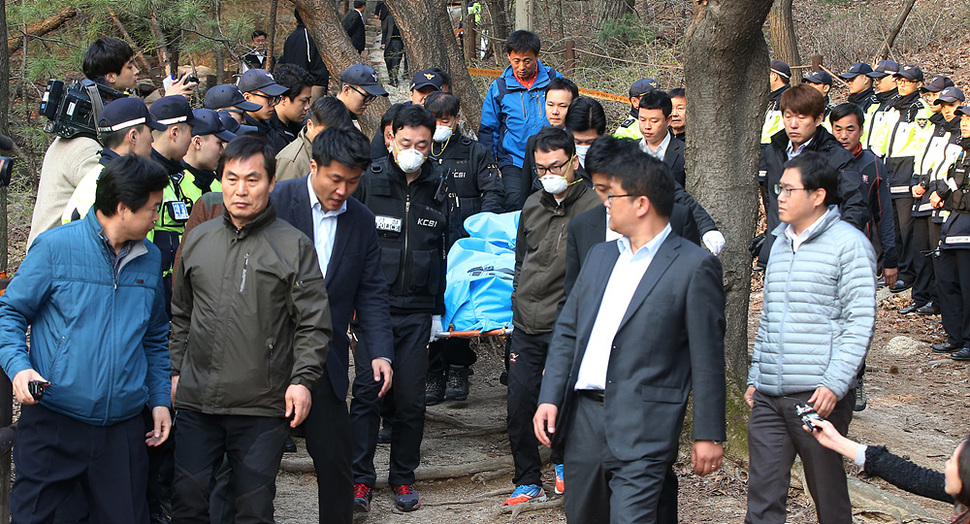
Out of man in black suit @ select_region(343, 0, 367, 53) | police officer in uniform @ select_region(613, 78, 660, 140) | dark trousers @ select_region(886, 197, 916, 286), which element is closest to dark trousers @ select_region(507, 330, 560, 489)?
police officer in uniform @ select_region(613, 78, 660, 140)

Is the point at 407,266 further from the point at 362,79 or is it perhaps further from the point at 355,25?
the point at 355,25

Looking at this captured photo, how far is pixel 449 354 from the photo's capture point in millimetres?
7527

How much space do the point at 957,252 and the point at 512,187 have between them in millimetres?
5279

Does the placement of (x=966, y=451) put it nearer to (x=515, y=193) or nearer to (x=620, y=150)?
(x=620, y=150)

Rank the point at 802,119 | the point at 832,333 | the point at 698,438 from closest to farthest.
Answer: the point at 698,438 < the point at 832,333 < the point at 802,119

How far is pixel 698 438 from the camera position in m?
3.72

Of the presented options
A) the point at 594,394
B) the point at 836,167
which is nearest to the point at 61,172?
the point at 594,394

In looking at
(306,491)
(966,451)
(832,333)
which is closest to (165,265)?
(306,491)

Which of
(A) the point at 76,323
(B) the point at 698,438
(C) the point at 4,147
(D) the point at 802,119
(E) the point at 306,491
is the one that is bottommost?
(E) the point at 306,491

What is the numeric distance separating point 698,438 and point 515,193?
3.90 m

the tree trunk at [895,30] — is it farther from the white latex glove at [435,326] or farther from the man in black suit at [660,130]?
the white latex glove at [435,326]

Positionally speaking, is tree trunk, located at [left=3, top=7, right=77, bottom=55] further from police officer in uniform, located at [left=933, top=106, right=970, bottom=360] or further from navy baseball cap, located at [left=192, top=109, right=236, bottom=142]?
police officer in uniform, located at [left=933, top=106, right=970, bottom=360]

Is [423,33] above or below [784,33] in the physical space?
below

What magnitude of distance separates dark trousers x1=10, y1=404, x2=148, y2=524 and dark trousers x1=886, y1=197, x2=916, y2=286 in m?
10.2
